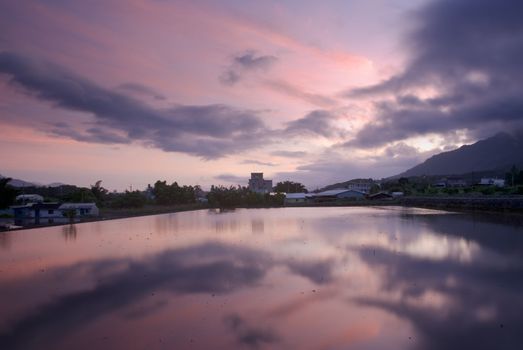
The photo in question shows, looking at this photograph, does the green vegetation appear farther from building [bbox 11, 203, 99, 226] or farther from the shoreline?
building [bbox 11, 203, 99, 226]

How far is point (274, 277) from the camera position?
15.1 m

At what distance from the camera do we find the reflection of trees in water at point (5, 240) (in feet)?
83.3

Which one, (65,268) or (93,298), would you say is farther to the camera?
(65,268)

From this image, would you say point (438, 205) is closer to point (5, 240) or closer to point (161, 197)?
point (161, 197)

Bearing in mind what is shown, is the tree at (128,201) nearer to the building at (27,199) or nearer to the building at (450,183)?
the building at (27,199)

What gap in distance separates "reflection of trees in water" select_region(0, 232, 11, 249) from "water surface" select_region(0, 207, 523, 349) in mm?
2421

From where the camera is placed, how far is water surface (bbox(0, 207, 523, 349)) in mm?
9422

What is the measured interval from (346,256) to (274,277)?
17.1 feet

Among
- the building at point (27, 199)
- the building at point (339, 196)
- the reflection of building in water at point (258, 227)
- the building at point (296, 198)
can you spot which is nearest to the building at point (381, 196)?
the building at point (339, 196)

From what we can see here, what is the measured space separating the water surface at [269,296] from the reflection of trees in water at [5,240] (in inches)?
95.3

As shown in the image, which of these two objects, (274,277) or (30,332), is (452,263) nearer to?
(274,277)

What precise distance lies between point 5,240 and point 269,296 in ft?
78.7

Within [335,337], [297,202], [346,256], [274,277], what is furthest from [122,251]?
[297,202]

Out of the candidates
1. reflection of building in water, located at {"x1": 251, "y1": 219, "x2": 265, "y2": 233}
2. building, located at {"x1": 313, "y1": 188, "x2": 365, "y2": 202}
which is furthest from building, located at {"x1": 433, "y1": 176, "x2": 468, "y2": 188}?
reflection of building in water, located at {"x1": 251, "y1": 219, "x2": 265, "y2": 233}
